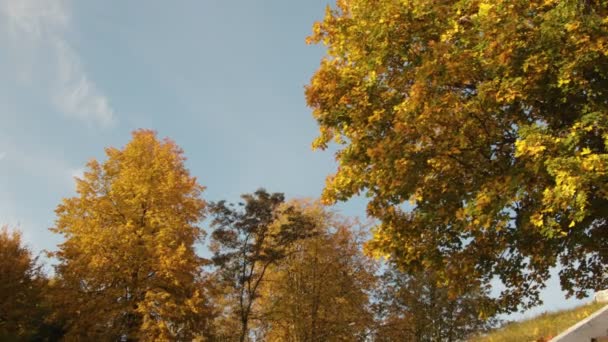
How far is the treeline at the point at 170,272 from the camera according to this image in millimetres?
23719

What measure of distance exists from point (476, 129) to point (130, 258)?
17.9 meters

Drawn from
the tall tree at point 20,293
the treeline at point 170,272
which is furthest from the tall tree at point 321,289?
the tall tree at point 20,293

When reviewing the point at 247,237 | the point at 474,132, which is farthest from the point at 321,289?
the point at 474,132

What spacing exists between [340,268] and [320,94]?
2424cm

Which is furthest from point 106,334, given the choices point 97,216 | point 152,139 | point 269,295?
point 269,295

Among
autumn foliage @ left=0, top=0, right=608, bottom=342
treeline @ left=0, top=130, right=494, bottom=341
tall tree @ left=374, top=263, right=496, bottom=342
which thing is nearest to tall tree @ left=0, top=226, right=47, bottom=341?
treeline @ left=0, top=130, right=494, bottom=341

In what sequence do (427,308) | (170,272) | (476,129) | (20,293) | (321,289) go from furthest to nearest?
(427,308), (321,289), (20,293), (170,272), (476,129)

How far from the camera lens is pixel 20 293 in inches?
1085

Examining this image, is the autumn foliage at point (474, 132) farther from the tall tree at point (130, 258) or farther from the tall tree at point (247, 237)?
the tall tree at point (247, 237)

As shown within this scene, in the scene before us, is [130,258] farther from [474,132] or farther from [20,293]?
[474,132]

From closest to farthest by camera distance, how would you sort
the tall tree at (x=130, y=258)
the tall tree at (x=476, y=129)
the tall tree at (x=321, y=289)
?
the tall tree at (x=476, y=129) < the tall tree at (x=130, y=258) < the tall tree at (x=321, y=289)

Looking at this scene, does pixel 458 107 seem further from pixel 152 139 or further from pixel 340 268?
pixel 340 268

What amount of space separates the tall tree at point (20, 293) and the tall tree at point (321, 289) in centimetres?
1272

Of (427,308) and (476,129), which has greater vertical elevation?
(427,308)
